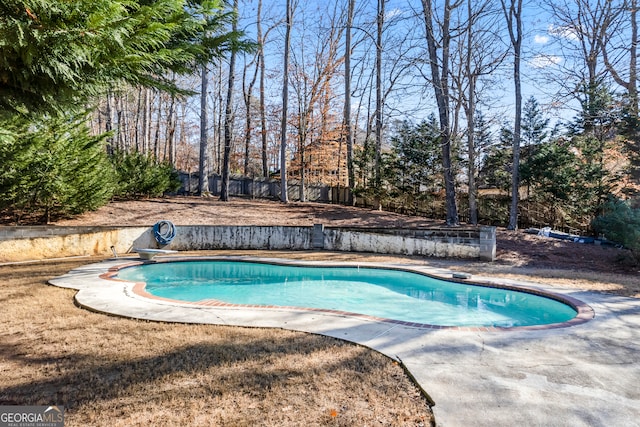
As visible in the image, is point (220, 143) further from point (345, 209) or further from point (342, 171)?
point (345, 209)

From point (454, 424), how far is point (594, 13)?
9057 mm

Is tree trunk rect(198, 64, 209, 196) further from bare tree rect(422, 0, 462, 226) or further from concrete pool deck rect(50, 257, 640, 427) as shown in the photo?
concrete pool deck rect(50, 257, 640, 427)

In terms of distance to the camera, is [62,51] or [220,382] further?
[220,382]

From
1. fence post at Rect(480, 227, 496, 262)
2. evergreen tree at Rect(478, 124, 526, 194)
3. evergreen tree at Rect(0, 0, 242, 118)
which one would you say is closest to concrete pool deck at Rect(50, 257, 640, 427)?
evergreen tree at Rect(0, 0, 242, 118)

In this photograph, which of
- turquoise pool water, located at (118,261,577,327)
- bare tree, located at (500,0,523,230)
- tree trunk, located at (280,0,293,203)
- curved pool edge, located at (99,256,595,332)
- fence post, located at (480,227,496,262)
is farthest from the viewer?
tree trunk, located at (280,0,293,203)

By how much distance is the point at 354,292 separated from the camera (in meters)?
7.97

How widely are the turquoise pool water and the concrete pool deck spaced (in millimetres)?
1194

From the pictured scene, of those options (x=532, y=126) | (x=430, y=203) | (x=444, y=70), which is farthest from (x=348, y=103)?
(x=532, y=126)

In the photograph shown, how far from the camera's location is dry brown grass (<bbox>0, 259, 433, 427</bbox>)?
91.4 inches

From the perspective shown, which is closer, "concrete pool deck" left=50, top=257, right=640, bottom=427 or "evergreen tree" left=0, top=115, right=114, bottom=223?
"concrete pool deck" left=50, top=257, right=640, bottom=427

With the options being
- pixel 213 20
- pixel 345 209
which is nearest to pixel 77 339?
pixel 213 20

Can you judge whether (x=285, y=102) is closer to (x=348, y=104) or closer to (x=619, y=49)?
(x=348, y=104)

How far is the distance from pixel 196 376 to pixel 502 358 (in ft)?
8.82

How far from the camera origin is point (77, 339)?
359cm
